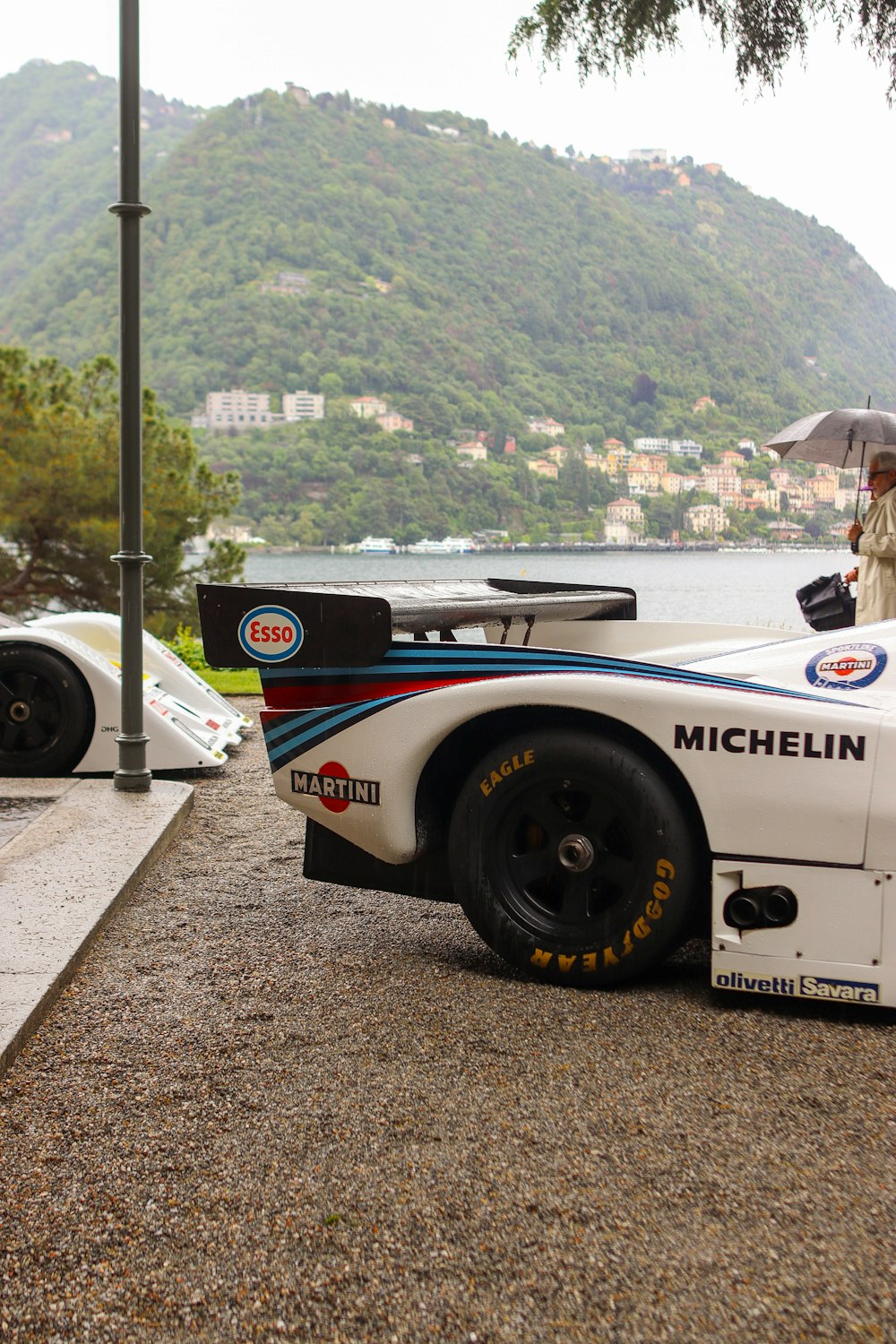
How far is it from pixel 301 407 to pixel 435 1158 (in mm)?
57888

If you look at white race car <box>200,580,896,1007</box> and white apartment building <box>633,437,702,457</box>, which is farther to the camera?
white apartment building <box>633,437,702,457</box>

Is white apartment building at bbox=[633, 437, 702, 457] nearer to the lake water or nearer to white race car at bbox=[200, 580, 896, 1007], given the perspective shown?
the lake water

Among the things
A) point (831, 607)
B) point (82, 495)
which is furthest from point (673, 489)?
point (831, 607)

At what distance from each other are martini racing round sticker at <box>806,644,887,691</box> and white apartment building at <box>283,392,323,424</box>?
51677 millimetres

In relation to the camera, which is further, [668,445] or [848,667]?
[668,445]

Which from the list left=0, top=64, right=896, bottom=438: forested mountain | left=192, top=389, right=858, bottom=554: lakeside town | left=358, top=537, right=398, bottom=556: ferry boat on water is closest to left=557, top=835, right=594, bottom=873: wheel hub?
left=192, top=389, right=858, bottom=554: lakeside town

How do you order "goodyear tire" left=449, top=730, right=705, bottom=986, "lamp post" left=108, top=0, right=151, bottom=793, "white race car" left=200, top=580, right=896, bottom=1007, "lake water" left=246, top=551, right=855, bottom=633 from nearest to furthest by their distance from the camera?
1. "white race car" left=200, top=580, right=896, bottom=1007
2. "goodyear tire" left=449, top=730, right=705, bottom=986
3. "lamp post" left=108, top=0, right=151, bottom=793
4. "lake water" left=246, top=551, right=855, bottom=633

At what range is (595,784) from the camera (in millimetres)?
3232

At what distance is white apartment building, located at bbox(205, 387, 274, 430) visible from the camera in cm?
5347

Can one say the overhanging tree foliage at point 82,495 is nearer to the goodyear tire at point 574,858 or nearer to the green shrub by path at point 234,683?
the green shrub by path at point 234,683

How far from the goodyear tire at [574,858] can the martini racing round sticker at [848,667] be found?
0.68 meters

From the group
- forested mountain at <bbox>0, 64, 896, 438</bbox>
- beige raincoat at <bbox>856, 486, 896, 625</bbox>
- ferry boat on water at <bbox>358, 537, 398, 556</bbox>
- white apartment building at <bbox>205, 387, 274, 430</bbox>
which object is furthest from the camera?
white apartment building at <bbox>205, 387, 274, 430</bbox>

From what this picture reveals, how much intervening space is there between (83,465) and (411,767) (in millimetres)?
14863

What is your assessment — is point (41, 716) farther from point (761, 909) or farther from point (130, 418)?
point (761, 909)
